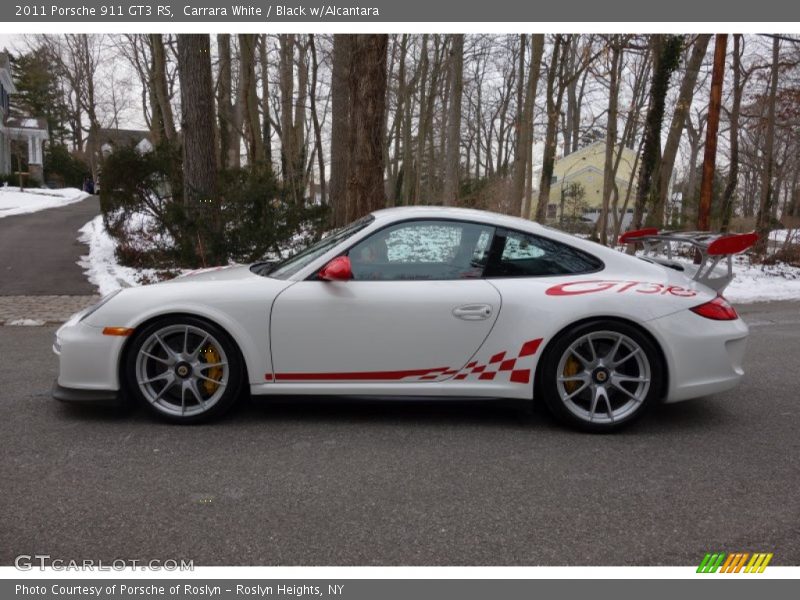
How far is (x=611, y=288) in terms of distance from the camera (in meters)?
4.03

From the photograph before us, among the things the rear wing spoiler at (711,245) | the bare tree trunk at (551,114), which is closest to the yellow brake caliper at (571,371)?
the rear wing spoiler at (711,245)

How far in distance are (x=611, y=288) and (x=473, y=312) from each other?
866 millimetres

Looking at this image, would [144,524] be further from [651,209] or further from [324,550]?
[651,209]

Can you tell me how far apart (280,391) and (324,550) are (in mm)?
1526

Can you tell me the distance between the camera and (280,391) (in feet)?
13.3

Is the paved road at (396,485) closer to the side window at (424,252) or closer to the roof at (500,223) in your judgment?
the side window at (424,252)

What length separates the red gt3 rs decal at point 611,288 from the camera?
402 cm

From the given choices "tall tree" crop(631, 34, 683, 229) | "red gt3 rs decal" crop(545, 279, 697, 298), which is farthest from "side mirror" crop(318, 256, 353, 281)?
"tall tree" crop(631, 34, 683, 229)

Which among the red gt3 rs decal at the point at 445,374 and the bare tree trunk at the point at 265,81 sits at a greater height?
the bare tree trunk at the point at 265,81

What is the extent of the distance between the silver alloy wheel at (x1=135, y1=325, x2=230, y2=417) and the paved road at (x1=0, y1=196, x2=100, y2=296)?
612 centimetres

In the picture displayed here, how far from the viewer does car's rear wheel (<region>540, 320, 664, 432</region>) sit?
4.00 meters

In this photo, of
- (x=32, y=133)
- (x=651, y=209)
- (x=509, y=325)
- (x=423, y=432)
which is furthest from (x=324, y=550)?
(x=32, y=133)

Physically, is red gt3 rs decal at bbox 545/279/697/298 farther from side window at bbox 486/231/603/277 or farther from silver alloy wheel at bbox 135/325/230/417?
silver alloy wheel at bbox 135/325/230/417

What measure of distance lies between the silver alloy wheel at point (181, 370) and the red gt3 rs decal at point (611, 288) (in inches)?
83.0
